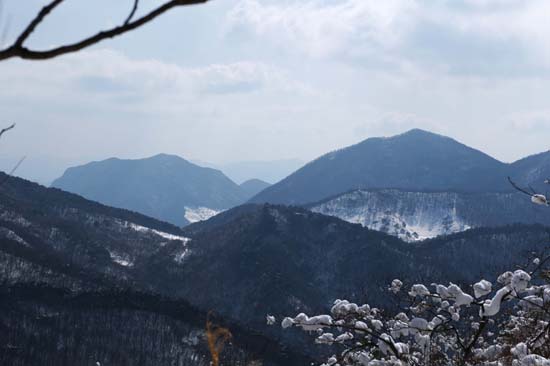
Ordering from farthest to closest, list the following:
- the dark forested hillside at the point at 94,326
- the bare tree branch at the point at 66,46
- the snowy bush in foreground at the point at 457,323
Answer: the dark forested hillside at the point at 94,326 < the snowy bush in foreground at the point at 457,323 < the bare tree branch at the point at 66,46

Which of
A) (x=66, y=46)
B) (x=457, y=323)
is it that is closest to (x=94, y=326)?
(x=457, y=323)

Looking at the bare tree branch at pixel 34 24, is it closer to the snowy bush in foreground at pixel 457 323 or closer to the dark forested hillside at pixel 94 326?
the snowy bush in foreground at pixel 457 323

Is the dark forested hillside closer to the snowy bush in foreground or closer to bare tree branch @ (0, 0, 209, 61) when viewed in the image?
the snowy bush in foreground

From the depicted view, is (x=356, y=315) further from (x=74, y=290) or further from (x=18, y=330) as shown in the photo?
(x=74, y=290)

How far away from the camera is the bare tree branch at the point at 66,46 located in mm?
2445

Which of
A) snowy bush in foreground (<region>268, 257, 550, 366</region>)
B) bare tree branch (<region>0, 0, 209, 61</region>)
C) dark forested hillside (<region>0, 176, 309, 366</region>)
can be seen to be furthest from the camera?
dark forested hillside (<region>0, 176, 309, 366</region>)

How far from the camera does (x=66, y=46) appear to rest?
2.56m

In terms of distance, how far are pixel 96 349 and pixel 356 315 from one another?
5485 inches

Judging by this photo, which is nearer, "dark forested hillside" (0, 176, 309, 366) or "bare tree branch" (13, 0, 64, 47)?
"bare tree branch" (13, 0, 64, 47)

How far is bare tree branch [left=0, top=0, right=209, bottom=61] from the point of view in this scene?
2445 millimetres

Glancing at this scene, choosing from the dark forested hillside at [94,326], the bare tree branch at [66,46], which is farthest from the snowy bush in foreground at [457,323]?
the dark forested hillside at [94,326]

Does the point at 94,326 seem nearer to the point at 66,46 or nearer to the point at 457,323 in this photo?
the point at 457,323

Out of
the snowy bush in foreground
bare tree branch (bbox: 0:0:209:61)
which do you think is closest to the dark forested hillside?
the snowy bush in foreground

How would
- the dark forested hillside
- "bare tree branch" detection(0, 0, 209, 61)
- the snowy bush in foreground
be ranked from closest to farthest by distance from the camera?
"bare tree branch" detection(0, 0, 209, 61) < the snowy bush in foreground < the dark forested hillside
